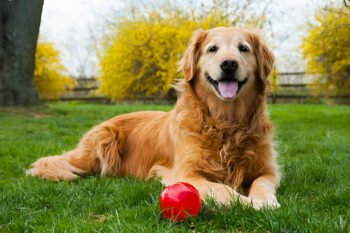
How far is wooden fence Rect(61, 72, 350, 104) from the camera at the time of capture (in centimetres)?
2172

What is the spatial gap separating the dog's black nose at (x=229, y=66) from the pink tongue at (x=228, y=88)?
0.51 ft

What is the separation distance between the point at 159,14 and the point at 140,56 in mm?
2422

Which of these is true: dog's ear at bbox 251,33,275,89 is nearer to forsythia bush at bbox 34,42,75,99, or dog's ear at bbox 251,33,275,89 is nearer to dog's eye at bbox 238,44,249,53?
dog's eye at bbox 238,44,249,53

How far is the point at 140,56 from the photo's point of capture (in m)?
20.9

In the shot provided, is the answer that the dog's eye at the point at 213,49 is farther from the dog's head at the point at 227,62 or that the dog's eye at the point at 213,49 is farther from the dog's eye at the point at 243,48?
the dog's eye at the point at 243,48

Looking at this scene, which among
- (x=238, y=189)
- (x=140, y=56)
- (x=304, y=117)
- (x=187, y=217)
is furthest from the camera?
(x=140, y=56)

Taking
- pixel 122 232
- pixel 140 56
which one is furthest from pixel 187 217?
pixel 140 56

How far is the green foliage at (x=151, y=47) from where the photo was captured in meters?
19.9

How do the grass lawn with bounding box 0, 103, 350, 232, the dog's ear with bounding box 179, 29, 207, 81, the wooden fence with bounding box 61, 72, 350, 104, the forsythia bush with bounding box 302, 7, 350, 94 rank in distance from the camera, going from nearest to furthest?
1. the grass lawn with bounding box 0, 103, 350, 232
2. the dog's ear with bounding box 179, 29, 207, 81
3. the forsythia bush with bounding box 302, 7, 350, 94
4. the wooden fence with bounding box 61, 72, 350, 104

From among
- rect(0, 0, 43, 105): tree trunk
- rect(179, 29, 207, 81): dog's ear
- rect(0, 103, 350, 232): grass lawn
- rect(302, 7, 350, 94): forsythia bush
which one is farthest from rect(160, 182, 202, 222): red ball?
rect(302, 7, 350, 94): forsythia bush

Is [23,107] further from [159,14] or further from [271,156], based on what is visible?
[159,14]

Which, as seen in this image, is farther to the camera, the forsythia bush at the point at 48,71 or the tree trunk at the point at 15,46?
the forsythia bush at the point at 48,71

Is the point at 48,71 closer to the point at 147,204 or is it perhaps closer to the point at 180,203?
the point at 147,204

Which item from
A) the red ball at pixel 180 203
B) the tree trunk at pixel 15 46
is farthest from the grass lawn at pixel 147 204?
the tree trunk at pixel 15 46
